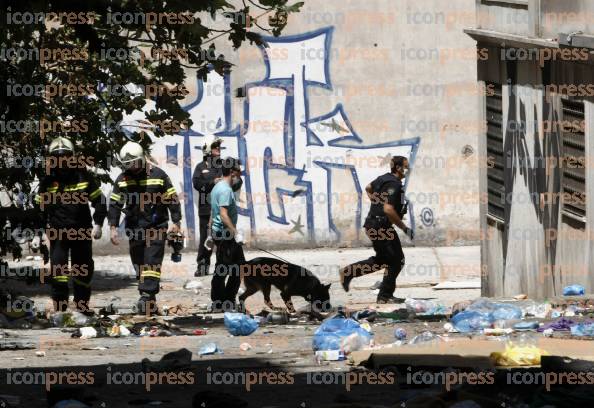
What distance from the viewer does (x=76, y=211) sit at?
15.9 metres

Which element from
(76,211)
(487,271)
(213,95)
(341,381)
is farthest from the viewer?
(213,95)

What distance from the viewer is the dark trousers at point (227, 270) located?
54.5 feet

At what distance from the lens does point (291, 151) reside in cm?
2427

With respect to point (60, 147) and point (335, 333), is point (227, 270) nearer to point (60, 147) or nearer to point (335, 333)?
point (60, 147)

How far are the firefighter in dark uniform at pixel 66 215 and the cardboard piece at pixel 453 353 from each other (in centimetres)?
463

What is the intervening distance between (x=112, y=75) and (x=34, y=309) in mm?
2748

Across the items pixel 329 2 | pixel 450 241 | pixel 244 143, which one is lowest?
pixel 450 241

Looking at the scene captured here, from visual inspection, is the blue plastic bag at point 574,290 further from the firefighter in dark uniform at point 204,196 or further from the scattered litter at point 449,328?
the firefighter in dark uniform at point 204,196

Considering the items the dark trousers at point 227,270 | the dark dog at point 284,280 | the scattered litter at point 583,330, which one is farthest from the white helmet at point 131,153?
the scattered litter at point 583,330

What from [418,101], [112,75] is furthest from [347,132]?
[112,75]

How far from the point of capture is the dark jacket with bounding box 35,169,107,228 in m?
15.8

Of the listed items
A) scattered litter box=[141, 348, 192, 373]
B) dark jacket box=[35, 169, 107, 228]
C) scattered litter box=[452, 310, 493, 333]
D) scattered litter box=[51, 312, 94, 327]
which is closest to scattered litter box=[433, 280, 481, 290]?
scattered litter box=[452, 310, 493, 333]

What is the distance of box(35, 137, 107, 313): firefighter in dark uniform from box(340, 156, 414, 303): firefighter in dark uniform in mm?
3261

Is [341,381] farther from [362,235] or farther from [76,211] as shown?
[362,235]
